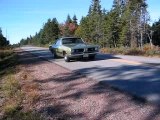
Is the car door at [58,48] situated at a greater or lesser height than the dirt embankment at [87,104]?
greater

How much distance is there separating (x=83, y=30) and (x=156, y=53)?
62.0m

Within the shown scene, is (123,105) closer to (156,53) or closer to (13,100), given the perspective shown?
(13,100)

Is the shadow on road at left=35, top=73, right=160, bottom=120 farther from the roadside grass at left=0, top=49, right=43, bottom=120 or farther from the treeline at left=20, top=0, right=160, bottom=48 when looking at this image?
the treeline at left=20, top=0, right=160, bottom=48

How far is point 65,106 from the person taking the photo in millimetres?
8188

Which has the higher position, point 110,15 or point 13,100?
point 110,15

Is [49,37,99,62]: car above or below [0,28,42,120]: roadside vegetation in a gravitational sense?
above

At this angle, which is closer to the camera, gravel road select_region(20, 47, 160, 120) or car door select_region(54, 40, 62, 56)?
gravel road select_region(20, 47, 160, 120)

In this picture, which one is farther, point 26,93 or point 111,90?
point 26,93

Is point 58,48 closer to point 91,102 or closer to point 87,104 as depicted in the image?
point 91,102

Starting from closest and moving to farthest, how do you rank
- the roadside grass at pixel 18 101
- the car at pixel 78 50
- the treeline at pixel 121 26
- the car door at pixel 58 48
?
the roadside grass at pixel 18 101
the car at pixel 78 50
the car door at pixel 58 48
the treeline at pixel 121 26

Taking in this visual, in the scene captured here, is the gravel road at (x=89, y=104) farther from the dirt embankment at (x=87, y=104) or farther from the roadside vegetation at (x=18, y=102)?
the roadside vegetation at (x=18, y=102)

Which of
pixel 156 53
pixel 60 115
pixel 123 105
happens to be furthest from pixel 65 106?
pixel 156 53

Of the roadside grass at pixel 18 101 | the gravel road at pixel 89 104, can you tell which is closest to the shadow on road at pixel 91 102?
the gravel road at pixel 89 104

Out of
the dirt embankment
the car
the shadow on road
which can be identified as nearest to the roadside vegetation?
the dirt embankment
